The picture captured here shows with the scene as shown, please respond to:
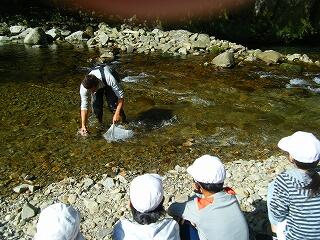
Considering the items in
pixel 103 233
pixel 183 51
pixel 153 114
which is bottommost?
pixel 183 51

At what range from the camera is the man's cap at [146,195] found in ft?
12.0

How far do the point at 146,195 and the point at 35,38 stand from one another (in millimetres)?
15558

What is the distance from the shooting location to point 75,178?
7.23 meters

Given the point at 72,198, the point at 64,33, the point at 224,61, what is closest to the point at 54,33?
the point at 64,33

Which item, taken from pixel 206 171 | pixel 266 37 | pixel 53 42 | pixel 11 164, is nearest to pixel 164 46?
pixel 53 42

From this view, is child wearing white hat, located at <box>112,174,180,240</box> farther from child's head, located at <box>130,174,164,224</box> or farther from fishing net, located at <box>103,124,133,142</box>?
fishing net, located at <box>103,124,133,142</box>

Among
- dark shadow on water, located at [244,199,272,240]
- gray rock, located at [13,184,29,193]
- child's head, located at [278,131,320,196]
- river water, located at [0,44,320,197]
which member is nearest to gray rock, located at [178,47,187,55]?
river water, located at [0,44,320,197]

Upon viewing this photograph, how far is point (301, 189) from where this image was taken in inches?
155

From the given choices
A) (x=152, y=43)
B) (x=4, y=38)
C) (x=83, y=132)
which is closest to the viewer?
(x=83, y=132)

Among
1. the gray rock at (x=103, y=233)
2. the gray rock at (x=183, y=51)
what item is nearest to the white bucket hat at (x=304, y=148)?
the gray rock at (x=103, y=233)

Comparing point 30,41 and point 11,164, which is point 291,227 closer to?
point 11,164

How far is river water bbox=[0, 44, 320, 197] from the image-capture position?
800cm

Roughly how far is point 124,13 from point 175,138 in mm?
17036

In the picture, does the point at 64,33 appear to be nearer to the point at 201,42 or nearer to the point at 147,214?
the point at 201,42
